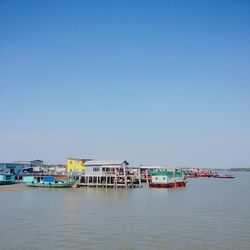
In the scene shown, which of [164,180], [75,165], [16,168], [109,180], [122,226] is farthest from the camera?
[16,168]

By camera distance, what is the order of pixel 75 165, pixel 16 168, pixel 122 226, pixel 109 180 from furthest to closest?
pixel 16 168
pixel 75 165
pixel 109 180
pixel 122 226

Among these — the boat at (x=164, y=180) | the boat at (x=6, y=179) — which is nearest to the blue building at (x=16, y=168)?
the boat at (x=6, y=179)

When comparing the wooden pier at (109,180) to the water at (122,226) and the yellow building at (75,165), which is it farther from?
the water at (122,226)

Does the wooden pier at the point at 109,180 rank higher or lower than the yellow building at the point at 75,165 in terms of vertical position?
lower

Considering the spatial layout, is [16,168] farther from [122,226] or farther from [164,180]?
[122,226]

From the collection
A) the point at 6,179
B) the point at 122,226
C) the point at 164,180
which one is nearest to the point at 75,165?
the point at 6,179

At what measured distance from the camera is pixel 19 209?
117ft

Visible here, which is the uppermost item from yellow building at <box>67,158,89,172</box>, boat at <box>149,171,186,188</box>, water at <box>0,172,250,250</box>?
yellow building at <box>67,158,89,172</box>

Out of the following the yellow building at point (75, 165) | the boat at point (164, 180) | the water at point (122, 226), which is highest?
the yellow building at point (75, 165)

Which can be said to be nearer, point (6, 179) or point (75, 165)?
point (6, 179)

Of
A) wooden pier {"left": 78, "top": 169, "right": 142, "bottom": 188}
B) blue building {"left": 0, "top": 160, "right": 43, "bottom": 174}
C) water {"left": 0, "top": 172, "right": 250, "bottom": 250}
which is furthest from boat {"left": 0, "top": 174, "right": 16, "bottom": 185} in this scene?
water {"left": 0, "top": 172, "right": 250, "bottom": 250}

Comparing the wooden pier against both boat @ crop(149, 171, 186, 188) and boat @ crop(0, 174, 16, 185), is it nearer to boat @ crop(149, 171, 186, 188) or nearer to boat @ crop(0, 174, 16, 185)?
boat @ crop(149, 171, 186, 188)

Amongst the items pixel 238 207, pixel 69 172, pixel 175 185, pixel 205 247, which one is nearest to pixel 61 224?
pixel 205 247

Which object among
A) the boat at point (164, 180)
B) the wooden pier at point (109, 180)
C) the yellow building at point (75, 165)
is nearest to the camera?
the wooden pier at point (109, 180)
